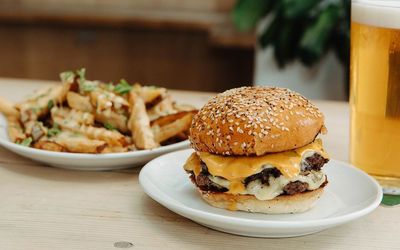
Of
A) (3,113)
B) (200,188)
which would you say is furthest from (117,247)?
(3,113)

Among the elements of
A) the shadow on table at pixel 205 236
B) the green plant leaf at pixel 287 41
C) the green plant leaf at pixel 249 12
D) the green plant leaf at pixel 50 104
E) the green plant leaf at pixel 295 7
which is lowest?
the green plant leaf at pixel 287 41

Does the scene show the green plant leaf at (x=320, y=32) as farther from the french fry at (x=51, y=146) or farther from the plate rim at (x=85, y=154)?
the french fry at (x=51, y=146)

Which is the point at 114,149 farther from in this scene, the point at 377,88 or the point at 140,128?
the point at 377,88

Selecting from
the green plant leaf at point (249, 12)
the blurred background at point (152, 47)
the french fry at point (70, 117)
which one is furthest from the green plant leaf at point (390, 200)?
the blurred background at point (152, 47)

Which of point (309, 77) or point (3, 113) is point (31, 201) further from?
point (309, 77)

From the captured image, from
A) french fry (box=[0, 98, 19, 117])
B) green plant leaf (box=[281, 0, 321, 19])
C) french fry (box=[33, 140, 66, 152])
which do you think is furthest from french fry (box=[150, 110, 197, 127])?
green plant leaf (box=[281, 0, 321, 19])

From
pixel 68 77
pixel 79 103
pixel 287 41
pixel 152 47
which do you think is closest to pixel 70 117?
pixel 79 103
